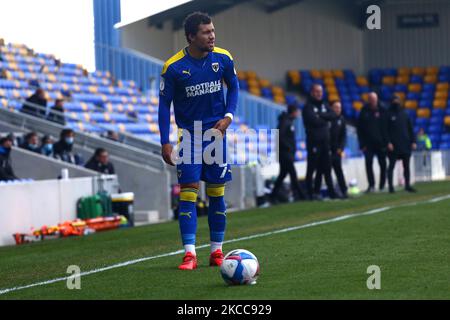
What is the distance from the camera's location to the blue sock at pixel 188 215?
962 cm

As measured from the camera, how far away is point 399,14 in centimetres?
4362

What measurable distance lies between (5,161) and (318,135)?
6310mm

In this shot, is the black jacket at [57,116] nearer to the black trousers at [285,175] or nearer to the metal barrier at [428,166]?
the black trousers at [285,175]

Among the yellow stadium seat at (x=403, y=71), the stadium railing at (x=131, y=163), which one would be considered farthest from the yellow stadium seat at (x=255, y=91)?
the stadium railing at (x=131, y=163)

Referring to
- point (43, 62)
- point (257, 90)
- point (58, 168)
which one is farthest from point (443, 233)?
point (257, 90)

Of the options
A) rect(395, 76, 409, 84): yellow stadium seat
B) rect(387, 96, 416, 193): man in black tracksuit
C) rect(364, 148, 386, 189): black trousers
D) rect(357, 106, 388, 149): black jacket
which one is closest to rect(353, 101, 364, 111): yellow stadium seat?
rect(395, 76, 409, 84): yellow stadium seat

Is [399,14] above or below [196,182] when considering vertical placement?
above

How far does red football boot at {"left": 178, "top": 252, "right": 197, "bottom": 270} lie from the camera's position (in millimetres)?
9328

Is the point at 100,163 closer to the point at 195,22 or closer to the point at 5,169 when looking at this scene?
the point at 5,169

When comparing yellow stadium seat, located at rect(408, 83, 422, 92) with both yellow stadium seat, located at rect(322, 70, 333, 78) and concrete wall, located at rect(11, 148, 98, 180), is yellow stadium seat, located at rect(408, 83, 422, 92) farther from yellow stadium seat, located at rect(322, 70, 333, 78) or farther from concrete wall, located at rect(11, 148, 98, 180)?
concrete wall, located at rect(11, 148, 98, 180)

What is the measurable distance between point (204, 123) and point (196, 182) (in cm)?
50

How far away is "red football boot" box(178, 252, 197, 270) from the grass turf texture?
2.4 inches

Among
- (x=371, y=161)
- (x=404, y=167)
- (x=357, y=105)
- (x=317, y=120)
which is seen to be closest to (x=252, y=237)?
(x=317, y=120)

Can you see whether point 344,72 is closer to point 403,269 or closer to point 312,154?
point 312,154
